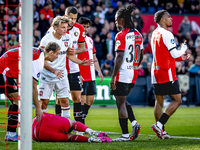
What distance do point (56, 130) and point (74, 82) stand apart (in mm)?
1823

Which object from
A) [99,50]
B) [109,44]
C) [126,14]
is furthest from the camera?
[109,44]

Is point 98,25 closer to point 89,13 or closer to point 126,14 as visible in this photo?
point 89,13

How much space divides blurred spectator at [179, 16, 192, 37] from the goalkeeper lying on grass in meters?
14.6

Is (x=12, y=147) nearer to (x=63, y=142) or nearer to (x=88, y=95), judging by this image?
(x=63, y=142)

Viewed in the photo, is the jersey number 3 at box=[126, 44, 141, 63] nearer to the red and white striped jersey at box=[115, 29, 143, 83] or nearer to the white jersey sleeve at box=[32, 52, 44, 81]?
the red and white striped jersey at box=[115, 29, 143, 83]

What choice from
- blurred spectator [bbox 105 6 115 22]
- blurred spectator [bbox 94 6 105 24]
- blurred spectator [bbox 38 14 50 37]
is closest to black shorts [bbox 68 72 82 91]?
blurred spectator [bbox 38 14 50 37]

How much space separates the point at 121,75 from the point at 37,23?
1031cm

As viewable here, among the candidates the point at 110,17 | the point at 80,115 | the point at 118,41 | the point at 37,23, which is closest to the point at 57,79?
the point at 80,115

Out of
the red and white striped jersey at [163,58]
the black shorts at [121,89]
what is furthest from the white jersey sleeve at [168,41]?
the black shorts at [121,89]

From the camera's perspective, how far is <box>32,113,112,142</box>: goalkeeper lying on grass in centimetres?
533

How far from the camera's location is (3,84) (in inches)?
227

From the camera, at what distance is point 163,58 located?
636 centimetres

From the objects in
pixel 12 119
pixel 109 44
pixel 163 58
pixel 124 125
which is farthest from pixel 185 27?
pixel 12 119

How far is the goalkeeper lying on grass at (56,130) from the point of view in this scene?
5332 millimetres
